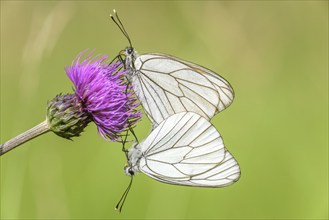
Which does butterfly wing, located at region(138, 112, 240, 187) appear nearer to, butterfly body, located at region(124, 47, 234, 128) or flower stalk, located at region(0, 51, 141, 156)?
butterfly body, located at region(124, 47, 234, 128)

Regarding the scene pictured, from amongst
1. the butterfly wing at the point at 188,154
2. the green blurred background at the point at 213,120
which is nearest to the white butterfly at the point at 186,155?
the butterfly wing at the point at 188,154

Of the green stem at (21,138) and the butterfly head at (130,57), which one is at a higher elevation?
the butterfly head at (130,57)

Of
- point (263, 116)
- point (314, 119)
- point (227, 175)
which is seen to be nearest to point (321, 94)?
point (314, 119)

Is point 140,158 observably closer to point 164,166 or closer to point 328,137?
point 164,166

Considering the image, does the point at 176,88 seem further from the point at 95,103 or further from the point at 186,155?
the point at 95,103

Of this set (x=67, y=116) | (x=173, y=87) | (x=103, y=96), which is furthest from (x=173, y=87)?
(x=67, y=116)

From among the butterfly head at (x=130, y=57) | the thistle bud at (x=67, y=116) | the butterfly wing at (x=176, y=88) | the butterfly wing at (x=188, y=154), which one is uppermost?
the butterfly head at (x=130, y=57)

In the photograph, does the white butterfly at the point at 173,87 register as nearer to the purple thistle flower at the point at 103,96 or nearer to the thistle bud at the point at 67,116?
the purple thistle flower at the point at 103,96
